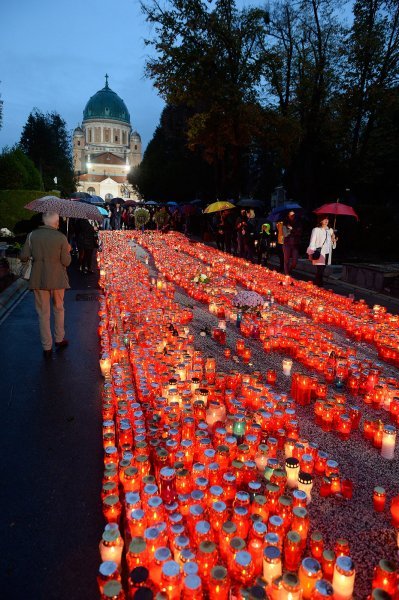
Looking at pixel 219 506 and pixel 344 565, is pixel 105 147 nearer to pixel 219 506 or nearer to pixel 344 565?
pixel 219 506

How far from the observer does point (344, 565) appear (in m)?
2.20

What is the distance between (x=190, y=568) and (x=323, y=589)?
2.29ft

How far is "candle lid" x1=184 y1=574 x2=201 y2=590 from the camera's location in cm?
210

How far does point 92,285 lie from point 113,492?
9.70 m

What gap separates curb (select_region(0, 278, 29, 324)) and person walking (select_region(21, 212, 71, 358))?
2.62 meters

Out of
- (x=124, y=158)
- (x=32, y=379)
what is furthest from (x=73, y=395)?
(x=124, y=158)

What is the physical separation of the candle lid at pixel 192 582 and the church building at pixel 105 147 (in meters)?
104

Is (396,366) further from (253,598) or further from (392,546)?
(253,598)

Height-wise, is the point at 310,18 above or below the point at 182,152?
above

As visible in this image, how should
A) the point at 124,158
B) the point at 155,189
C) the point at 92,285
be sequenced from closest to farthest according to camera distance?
the point at 92,285
the point at 155,189
the point at 124,158

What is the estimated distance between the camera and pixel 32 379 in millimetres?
5434

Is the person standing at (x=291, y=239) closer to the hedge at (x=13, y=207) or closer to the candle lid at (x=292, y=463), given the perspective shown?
the candle lid at (x=292, y=463)

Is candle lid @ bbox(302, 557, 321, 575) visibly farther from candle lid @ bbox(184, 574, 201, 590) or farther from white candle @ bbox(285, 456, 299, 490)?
white candle @ bbox(285, 456, 299, 490)

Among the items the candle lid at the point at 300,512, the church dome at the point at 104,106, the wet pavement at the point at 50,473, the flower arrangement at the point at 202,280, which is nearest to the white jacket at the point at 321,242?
the flower arrangement at the point at 202,280
